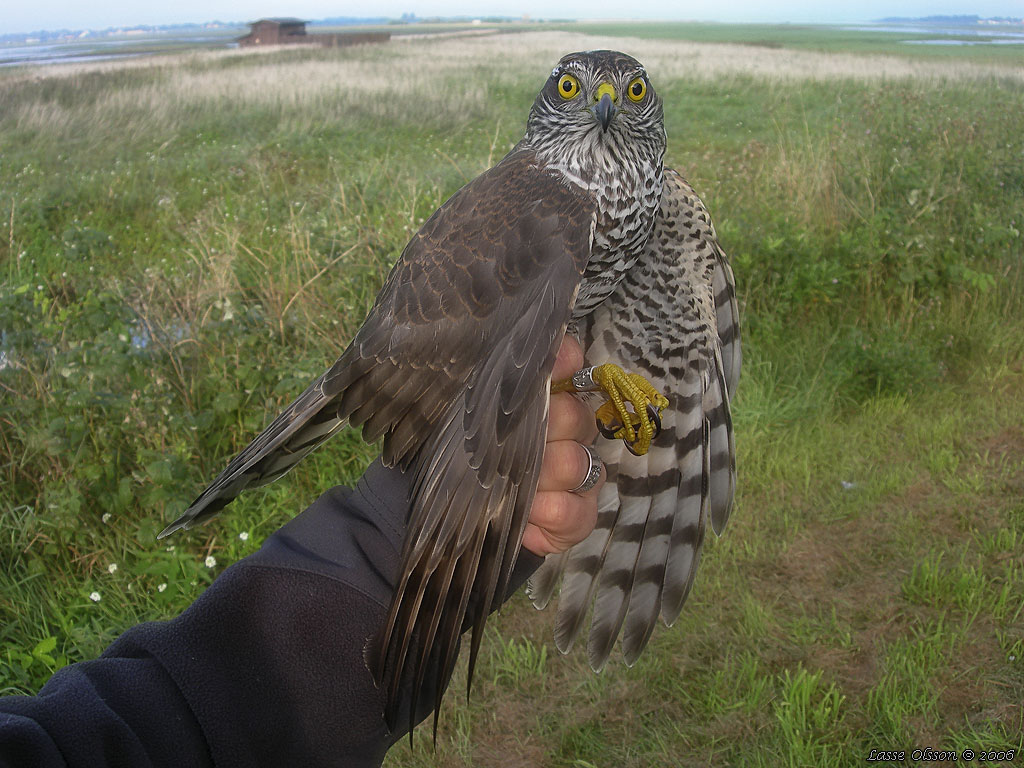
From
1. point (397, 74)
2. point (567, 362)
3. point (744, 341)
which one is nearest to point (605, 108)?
point (567, 362)

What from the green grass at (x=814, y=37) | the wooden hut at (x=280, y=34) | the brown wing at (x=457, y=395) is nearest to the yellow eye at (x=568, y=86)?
the brown wing at (x=457, y=395)

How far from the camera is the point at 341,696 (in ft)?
4.86

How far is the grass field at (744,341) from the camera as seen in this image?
2615 mm

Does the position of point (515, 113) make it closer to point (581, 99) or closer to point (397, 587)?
point (581, 99)

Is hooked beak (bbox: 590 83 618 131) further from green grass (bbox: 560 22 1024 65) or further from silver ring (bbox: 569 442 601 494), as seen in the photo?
green grass (bbox: 560 22 1024 65)

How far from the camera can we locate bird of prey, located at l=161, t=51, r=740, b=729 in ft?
4.77

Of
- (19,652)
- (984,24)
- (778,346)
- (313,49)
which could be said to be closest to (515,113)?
(313,49)

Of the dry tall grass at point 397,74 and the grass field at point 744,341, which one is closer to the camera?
the grass field at point 744,341

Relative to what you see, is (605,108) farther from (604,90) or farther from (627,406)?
(627,406)

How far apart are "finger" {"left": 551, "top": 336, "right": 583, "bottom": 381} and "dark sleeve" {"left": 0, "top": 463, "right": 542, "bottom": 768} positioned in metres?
0.53

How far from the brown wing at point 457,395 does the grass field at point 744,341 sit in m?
1.28

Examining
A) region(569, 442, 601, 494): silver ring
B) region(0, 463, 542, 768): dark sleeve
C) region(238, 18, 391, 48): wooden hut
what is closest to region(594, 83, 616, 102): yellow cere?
region(569, 442, 601, 494): silver ring

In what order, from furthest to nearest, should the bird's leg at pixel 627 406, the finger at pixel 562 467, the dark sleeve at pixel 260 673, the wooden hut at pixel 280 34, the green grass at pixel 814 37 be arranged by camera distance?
the green grass at pixel 814 37
the wooden hut at pixel 280 34
the bird's leg at pixel 627 406
the finger at pixel 562 467
the dark sleeve at pixel 260 673

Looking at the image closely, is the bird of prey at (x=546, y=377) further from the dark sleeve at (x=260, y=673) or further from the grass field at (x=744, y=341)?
the grass field at (x=744, y=341)
